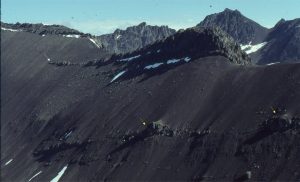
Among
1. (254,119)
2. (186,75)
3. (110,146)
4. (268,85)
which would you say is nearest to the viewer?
(254,119)

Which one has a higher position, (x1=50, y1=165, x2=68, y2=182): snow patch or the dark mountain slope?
the dark mountain slope

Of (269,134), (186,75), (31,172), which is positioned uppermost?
(186,75)

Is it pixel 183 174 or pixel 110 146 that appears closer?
pixel 183 174

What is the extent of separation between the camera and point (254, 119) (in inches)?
5994

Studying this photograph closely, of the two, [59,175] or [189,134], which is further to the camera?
[59,175]

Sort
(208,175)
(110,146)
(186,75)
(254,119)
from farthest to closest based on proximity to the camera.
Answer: (186,75) → (110,146) → (254,119) → (208,175)

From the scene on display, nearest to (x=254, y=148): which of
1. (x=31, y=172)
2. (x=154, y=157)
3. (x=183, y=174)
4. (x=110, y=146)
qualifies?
(x=183, y=174)

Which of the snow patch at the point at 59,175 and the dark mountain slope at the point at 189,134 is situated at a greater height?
the dark mountain slope at the point at 189,134

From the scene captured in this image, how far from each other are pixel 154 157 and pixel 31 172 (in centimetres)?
4359

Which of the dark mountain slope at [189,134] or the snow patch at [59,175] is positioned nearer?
the dark mountain slope at [189,134]

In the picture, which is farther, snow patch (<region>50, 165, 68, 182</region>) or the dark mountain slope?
snow patch (<region>50, 165, 68, 182</region>)

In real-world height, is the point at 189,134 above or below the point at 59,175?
above

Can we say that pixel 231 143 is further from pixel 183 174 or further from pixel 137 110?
pixel 137 110

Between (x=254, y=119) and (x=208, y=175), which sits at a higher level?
(x=254, y=119)
